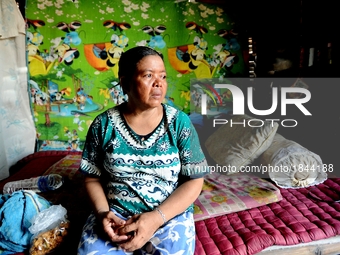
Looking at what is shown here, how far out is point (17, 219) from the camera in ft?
4.17

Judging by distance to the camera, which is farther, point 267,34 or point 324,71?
point 267,34

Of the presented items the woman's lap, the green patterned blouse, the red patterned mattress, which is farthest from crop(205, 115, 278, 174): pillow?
the woman's lap

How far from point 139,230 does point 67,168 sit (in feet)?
4.04

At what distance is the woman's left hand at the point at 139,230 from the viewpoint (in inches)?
40.9

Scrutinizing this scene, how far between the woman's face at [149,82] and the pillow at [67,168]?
1.08m

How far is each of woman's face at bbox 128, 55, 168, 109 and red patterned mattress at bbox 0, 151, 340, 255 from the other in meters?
0.68

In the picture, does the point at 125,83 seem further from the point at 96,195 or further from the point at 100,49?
the point at 100,49

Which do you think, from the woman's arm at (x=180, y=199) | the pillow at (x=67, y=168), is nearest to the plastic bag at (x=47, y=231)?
the woman's arm at (x=180, y=199)

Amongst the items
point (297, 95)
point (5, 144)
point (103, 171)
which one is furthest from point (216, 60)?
point (5, 144)

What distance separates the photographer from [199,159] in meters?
1.24

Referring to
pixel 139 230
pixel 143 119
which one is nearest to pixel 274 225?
pixel 139 230

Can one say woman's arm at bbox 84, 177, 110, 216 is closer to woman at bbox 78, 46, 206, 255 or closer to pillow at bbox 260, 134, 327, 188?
woman at bbox 78, 46, 206, 255

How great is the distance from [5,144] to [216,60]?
211 centimetres

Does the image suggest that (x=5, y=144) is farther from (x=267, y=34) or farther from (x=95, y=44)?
(x=267, y=34)
